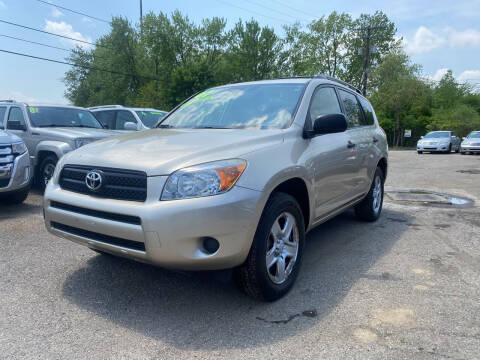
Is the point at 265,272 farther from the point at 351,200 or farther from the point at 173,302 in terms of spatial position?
the point at 351,200

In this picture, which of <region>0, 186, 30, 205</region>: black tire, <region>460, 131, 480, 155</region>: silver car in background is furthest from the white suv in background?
<region>460, 131, 480, 155</region>: silver car in background

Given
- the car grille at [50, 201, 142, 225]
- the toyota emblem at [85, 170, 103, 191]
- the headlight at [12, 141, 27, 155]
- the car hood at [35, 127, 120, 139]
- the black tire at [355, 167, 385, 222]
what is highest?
the car hood at [35, 127, 120, 139]

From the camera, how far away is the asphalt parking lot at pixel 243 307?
2311 mm

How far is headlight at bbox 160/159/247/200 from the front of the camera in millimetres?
2438

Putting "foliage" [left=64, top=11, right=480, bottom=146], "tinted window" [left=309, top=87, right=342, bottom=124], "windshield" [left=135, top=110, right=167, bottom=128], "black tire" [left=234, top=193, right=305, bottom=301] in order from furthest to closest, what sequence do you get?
"foliage" [left=64, top=11, right=480, bottom=146] < "windshield" [left=135, top=110, right=167, bottom=128] < "tinted window" [left=309, top=87, right=342, bottom=124] < "black tire" [left=234, top=193, right=305, bottom=301]

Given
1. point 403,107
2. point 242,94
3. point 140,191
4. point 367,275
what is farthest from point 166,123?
point 403,107

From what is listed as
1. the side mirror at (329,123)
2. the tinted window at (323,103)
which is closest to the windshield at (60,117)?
the tinted window at (323,103)

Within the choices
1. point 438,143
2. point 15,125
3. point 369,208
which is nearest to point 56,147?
point 15,125

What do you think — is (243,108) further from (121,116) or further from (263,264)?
(121,116)

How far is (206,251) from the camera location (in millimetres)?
2488

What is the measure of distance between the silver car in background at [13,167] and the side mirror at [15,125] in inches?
65.2

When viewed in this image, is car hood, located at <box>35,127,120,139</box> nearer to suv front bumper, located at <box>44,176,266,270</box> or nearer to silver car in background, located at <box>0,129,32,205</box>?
silver car in background, located at <box>0,129,32,205</box>

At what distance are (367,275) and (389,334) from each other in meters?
1.01

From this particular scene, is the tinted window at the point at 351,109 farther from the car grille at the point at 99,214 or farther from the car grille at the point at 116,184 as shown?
the car grille at the point at 99,214
